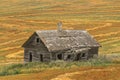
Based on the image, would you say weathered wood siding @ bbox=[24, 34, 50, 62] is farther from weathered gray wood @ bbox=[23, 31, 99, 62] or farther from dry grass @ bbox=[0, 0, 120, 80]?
dry grass @ bbox=[0, 0, 120, 80]

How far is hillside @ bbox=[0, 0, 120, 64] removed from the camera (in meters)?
86.8

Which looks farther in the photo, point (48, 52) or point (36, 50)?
point (36, 50)

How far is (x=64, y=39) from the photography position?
56312 mm

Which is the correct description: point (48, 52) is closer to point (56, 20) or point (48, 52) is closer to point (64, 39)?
point (64, 39)

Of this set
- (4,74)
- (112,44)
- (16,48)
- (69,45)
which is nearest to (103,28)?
(112,44)

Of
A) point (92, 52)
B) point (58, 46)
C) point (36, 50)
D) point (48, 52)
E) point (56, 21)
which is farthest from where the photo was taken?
point (56, 21)

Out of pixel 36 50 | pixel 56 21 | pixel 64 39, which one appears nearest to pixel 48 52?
pixel 36 50

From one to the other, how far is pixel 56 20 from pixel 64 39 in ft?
258

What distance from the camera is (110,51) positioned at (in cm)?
7531

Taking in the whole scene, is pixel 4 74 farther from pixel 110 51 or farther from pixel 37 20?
pixel 37 20

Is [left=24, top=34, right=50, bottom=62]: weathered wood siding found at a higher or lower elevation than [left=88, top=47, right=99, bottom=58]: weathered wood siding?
higher

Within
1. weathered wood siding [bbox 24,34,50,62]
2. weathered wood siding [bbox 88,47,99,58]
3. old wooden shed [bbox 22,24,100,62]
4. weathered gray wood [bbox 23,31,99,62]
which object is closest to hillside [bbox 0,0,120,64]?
weathered wood siding [bbox 24,34,50,62]

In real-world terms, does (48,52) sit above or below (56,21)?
above

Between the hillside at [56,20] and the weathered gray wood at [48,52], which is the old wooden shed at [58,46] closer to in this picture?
the weathered gray wood at [48,52]
